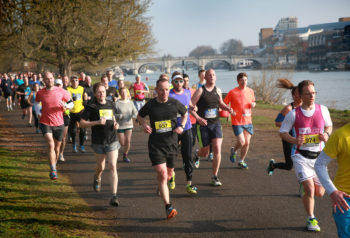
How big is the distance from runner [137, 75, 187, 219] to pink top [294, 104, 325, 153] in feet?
5.25

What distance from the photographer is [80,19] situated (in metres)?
22.4

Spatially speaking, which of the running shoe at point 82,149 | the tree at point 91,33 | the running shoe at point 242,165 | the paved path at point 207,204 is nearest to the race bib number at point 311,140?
the paved path at point 207,204

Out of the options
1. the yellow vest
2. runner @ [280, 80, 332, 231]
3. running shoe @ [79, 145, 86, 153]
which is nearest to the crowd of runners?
runner @ [280, 80, 332, 231]

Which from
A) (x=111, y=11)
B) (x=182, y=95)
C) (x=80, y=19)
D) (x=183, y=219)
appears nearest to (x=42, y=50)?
(x=80, y=19)

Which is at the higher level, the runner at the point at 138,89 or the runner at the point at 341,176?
the runner at the point at 138,89

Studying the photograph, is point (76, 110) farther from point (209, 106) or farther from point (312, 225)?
point (312, 225)

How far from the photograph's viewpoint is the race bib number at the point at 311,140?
4445 millimetres

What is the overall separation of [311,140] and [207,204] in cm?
196

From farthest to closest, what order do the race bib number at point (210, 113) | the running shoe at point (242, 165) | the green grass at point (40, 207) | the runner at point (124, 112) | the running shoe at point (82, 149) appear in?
1. the running shoe at point (82, 149)
2. the runner at point (124, 112)
3. the running shoe at point (242, 165)
4. the race bib number at point (210, 113)
5. the green grass at point (40, 207)

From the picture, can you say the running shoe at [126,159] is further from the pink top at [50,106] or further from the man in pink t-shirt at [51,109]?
the pink top at [50,106]

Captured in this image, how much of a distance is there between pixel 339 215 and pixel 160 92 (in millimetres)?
2861

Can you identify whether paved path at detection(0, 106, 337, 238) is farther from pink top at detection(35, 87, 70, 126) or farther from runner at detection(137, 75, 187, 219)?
pink top at detection(35, 87, 70, 126)

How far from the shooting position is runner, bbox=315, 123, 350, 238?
2848 mm

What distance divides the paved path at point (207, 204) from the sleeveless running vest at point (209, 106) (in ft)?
4.17
